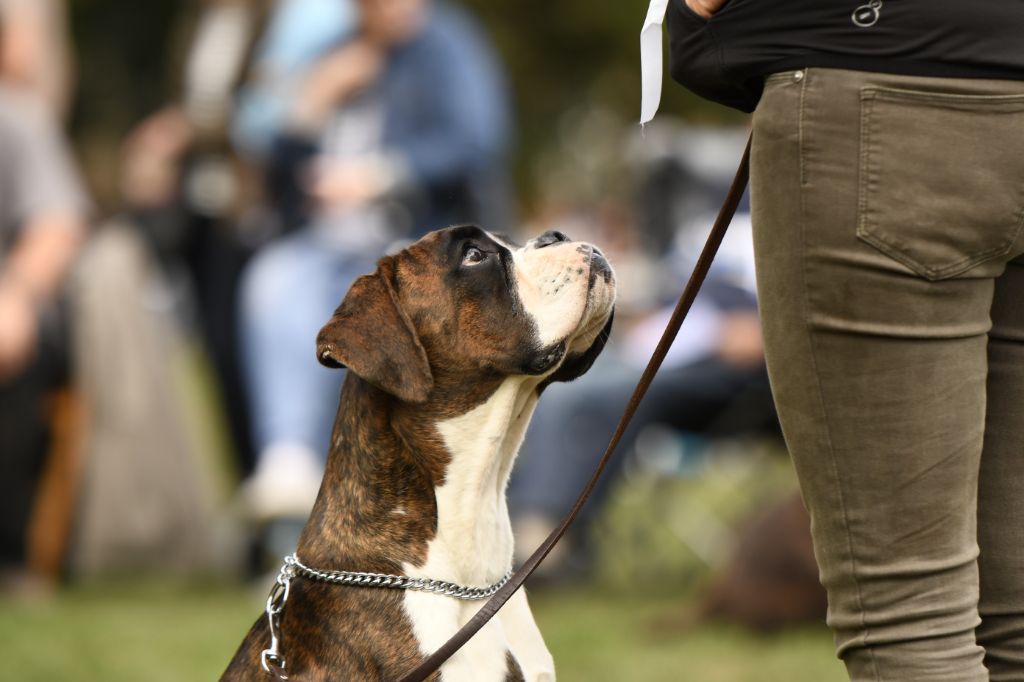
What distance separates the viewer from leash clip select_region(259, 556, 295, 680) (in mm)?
2900

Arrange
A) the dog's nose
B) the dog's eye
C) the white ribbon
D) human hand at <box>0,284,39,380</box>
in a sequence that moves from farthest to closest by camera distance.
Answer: human hand at <box>0,284,39,380</box>
the dog's nose
the dog's eye
the white ribbon

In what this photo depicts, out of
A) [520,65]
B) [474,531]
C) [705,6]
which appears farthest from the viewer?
[520,65]

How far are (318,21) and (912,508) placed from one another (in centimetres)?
647

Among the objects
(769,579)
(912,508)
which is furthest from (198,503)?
(912,508)

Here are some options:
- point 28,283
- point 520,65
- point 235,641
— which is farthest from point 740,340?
point 520,65

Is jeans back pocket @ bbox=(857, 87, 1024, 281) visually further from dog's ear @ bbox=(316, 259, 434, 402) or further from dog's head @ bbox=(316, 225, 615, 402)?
dog's ear @ bbox=(316, 259, 434, 402)

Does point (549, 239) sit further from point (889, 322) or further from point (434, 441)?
point (889, 322)

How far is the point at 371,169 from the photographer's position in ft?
24.0

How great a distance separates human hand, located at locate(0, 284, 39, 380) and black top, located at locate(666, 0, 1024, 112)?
5389 mm

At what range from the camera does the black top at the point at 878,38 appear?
2311mm

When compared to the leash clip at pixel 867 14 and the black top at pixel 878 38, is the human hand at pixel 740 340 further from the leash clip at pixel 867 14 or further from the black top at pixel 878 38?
the leash clip at pixel 867 14

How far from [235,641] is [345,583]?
3.41 metres

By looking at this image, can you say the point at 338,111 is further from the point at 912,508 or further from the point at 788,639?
the point at 912,508

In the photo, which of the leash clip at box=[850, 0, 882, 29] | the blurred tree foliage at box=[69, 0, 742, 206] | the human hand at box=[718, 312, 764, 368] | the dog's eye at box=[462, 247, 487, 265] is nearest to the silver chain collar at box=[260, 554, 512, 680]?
the dog's eye at box=[462, 247, 487, 265]
